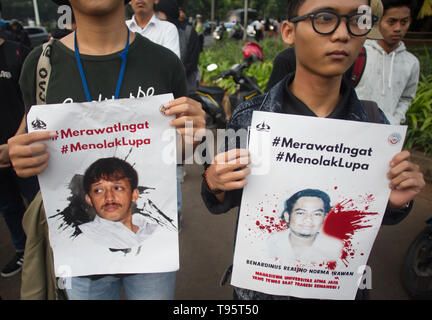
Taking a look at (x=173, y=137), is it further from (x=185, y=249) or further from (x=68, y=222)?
(x=185, y=249)

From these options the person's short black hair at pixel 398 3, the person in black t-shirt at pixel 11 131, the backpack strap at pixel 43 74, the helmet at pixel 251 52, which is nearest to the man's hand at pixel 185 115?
the backpack strap at pixel 43 74

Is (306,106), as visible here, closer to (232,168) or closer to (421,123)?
(232,168)

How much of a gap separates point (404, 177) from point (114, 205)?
39.7 inches

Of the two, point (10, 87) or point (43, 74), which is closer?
point (43, 74)

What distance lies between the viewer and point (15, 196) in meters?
2.44

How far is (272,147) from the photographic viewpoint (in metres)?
1.00

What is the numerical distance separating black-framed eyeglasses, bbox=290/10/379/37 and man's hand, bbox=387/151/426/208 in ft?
1.39

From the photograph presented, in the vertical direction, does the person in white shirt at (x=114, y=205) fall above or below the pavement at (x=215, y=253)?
above

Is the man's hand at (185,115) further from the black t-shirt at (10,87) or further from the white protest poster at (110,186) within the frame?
the black t-shirt at (10,87)

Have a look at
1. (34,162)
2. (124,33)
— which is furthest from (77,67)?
(34,162)

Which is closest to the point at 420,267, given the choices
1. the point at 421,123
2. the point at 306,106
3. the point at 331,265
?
the point at 331,265

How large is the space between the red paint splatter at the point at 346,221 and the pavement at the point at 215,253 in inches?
63.1

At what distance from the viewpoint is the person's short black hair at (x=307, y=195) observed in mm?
1036

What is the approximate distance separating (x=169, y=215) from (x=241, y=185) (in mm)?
368
